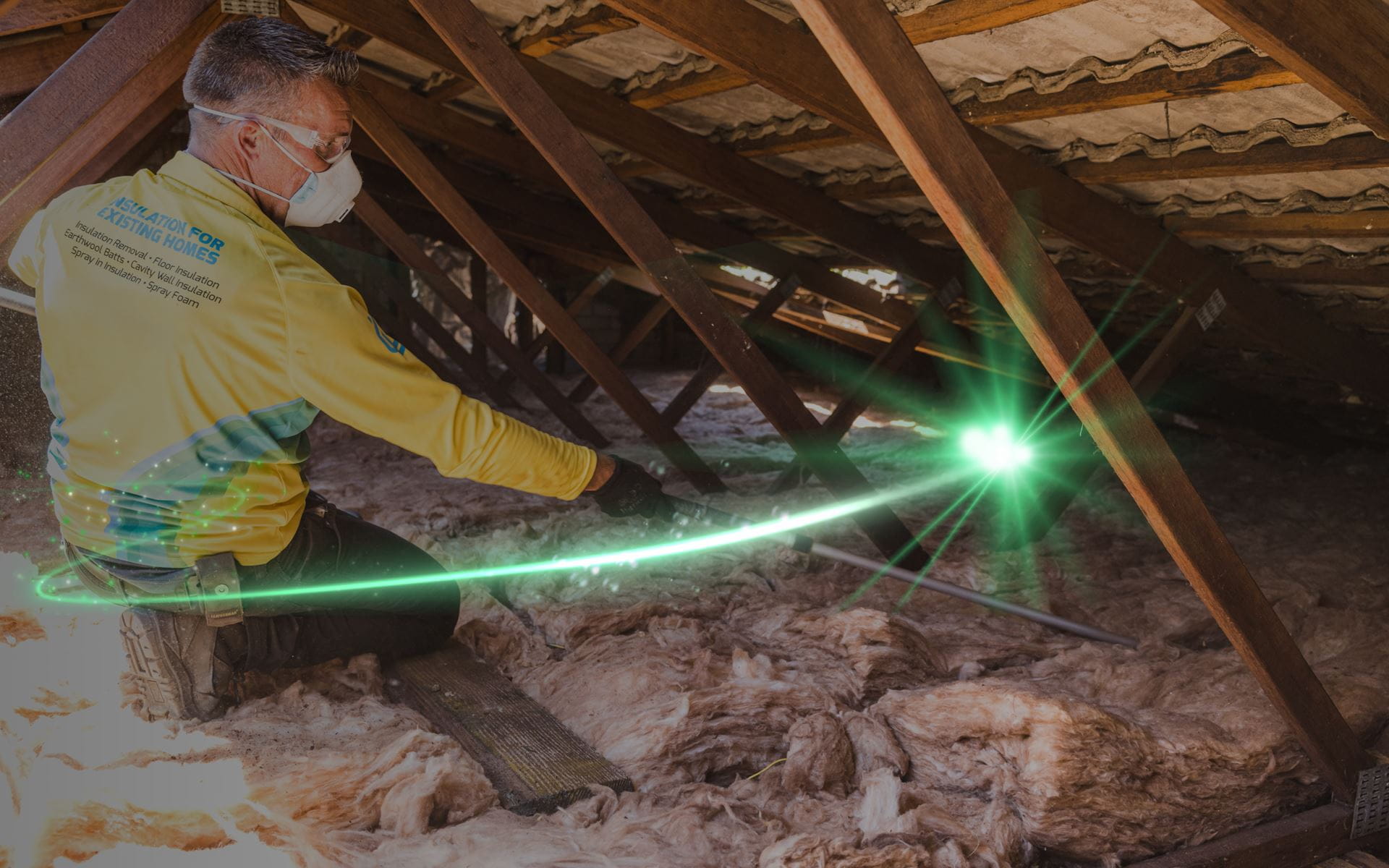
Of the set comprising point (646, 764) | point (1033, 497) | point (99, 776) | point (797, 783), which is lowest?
point (99, 776)

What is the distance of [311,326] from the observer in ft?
6.55

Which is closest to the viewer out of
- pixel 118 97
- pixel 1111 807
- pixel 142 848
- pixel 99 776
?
pixel 142 848

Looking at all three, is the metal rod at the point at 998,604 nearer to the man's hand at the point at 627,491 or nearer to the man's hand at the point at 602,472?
the man's hand at the point at 627,491

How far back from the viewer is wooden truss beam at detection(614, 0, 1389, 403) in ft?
8.87

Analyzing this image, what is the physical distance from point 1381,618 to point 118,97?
449 cm

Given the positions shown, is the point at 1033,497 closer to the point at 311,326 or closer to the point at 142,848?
the point at 311,326

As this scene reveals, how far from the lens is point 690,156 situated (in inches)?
164

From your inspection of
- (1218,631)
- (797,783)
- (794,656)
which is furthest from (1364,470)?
(797,783)

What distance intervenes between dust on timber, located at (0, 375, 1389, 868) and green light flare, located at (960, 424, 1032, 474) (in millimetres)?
2127

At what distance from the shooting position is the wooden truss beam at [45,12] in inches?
132

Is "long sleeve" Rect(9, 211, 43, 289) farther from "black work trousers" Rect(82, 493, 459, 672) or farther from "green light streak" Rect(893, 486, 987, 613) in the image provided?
"green light streak" Rect(893, 486, 987, 613)

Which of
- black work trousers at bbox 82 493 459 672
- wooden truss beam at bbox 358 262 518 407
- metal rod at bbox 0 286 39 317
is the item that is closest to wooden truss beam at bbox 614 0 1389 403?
black work trousers at bbox 82 493 459 672

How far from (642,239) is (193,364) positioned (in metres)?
1.64

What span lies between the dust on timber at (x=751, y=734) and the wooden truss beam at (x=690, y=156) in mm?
1633
